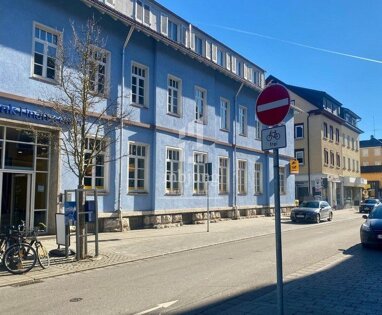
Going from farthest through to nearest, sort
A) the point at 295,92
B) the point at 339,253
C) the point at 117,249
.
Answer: the point at 295,92 → the point at 117,249 → the point at 339,253

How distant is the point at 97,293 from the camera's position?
742 cm

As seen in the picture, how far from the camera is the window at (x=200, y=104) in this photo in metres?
24.6

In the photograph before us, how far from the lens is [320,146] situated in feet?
153

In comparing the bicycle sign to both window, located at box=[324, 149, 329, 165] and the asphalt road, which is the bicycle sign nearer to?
the asphalt road

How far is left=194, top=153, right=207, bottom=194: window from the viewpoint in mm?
24156

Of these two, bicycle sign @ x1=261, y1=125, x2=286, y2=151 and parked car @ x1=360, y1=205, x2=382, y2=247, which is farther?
parked car @ x1=360, y1=205, x2=382, y2=247

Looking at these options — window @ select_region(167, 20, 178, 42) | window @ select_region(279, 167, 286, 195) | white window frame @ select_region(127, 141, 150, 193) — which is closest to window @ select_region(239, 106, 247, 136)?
window @ select_region(279, 167, 286, 195)

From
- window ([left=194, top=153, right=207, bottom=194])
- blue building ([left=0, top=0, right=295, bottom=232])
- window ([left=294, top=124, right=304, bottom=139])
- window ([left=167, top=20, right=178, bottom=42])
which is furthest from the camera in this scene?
window ([left=294, top=124, right=304, bottom=139])

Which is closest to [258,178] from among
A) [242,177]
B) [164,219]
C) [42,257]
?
[242,177]

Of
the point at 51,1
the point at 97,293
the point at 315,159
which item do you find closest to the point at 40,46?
the point at 51,1

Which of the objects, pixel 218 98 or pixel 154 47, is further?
pixel 218 98

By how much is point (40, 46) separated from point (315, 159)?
1462 inches

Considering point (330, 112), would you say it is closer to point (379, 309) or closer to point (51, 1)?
point (51, 1)

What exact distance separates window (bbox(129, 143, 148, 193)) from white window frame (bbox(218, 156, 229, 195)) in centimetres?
725
